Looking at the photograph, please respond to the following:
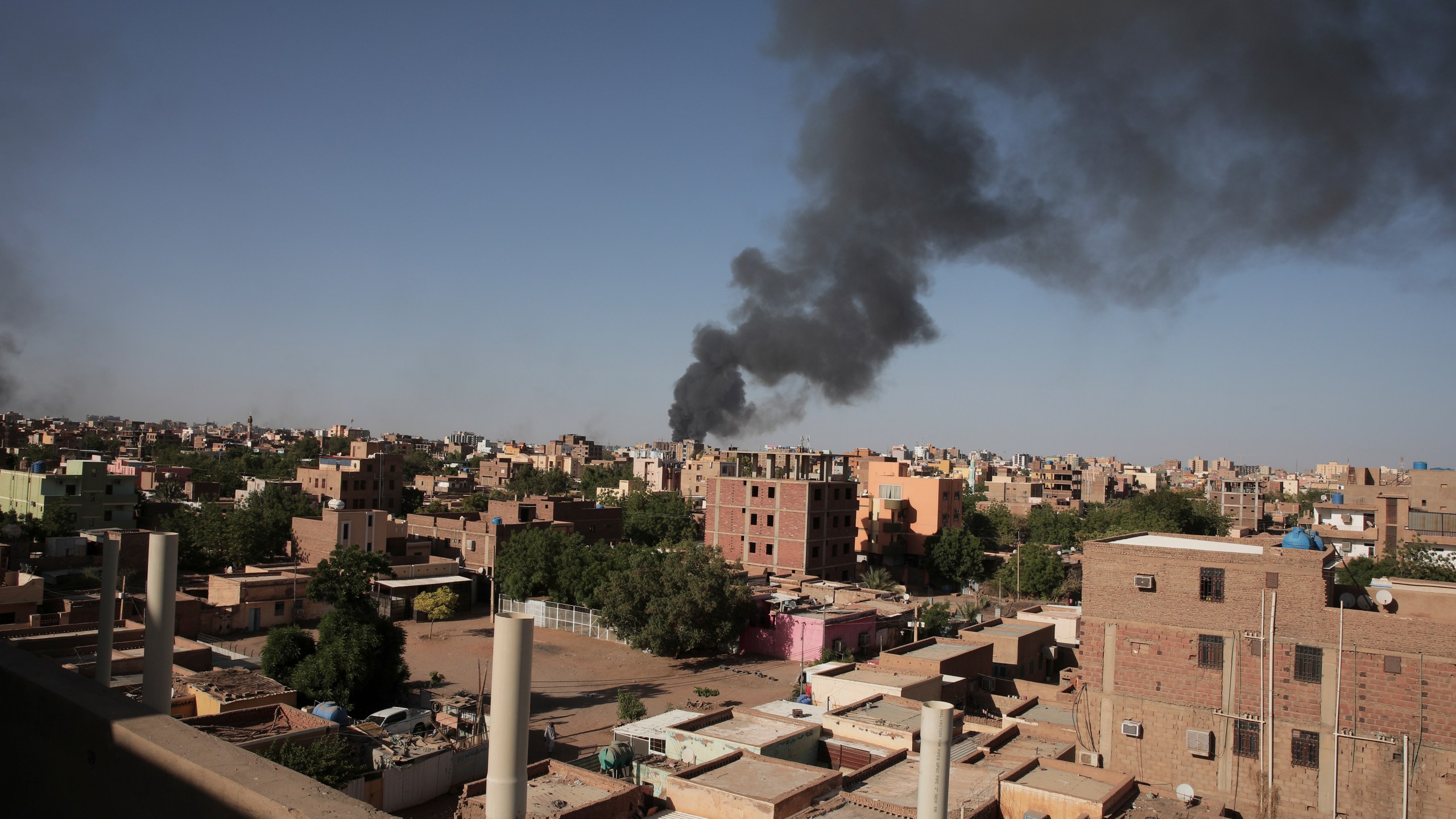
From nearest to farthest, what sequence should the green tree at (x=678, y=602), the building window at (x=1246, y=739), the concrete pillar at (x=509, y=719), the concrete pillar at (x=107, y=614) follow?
1. the concrete pillar at (x=509, y=719)
2. the concrete pillar at (x=107, y=614)
3. the building window at (x=1246, y=739)
4. the green tree at (x=678, y=602)

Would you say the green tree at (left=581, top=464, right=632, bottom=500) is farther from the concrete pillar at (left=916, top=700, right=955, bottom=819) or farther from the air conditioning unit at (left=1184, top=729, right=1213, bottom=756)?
the concrete pillar at (left=916, top=700, right=955, bottom=819)

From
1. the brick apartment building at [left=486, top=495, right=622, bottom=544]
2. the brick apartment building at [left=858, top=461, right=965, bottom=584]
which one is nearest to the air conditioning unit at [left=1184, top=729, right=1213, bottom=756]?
the brick apartment building at [left=486, top=495, right=622, bottom=544]

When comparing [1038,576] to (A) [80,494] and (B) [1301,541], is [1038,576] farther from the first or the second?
(A) [80,494]

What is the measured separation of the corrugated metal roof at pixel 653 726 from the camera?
547 inches

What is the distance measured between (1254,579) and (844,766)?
6352 millimetres

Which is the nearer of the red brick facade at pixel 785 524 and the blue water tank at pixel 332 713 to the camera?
the blue water tank at pixel 332 713

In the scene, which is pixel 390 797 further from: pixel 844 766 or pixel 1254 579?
pixel 1254 579

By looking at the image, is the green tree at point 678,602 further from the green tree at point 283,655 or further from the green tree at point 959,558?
the green tree at point 959,558

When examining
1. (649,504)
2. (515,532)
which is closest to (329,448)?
(649,504)

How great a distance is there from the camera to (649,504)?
168ft

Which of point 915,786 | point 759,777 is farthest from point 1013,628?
point 759,777

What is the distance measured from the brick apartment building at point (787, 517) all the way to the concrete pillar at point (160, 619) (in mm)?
31392

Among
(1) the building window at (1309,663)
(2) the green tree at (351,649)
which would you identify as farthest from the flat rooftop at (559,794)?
(1) the building window at (1309,663)

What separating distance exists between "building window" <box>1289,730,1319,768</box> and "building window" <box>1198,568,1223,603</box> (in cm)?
194
